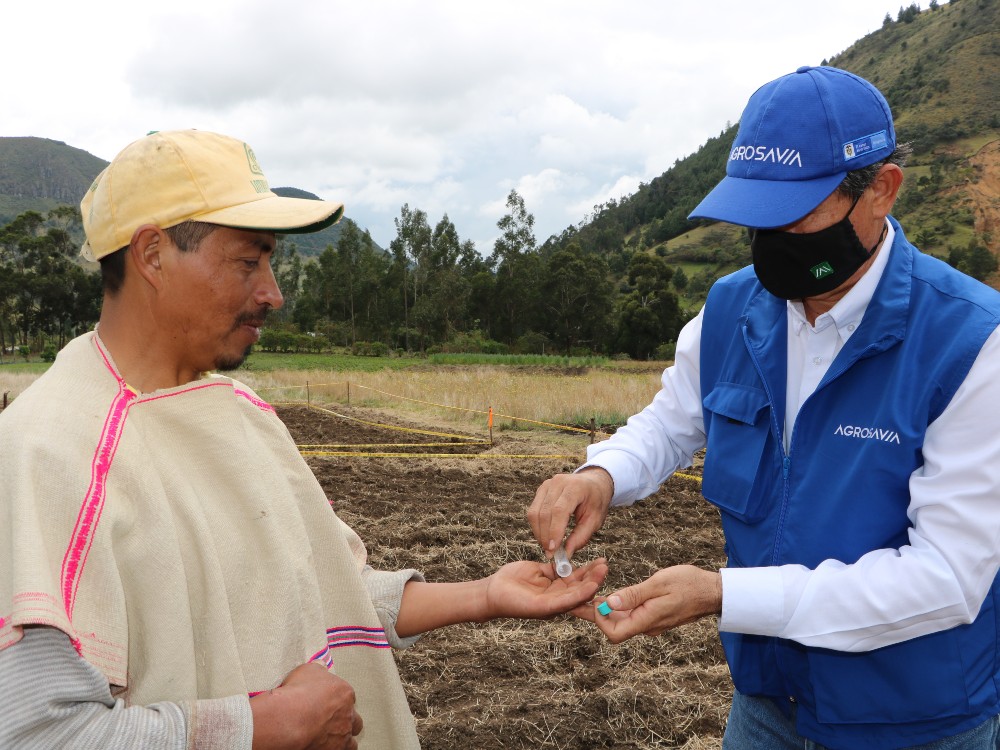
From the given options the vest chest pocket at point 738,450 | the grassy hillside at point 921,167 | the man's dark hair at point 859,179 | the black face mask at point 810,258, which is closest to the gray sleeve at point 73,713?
the vest chest pocket at point 738,450

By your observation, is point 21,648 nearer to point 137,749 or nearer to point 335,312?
point 137,749

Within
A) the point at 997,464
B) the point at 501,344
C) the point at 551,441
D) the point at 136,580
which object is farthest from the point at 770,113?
the point at 501,344

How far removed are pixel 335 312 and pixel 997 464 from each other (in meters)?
60.9

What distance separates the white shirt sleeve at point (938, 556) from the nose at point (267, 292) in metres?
1.36

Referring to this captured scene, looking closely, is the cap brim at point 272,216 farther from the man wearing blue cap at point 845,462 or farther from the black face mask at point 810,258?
the black face mask at point 810,258

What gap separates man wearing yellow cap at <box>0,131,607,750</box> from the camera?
1.19m

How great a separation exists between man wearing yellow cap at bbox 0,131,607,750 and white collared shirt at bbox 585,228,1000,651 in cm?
96

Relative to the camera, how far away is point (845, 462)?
163cm

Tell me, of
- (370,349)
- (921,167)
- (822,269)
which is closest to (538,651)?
(822,269)

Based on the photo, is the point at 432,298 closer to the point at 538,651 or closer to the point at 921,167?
the point at 921,167

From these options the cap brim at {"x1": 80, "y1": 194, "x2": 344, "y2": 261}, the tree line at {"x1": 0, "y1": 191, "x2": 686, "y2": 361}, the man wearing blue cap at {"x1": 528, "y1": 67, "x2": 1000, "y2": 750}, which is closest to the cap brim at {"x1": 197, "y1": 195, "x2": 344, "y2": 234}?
the cap brim at {"x1": 80, "y1": 194, "x2": 344, "y2": 261}

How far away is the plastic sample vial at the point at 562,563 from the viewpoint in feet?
7.14

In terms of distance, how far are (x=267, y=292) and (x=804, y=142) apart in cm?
127

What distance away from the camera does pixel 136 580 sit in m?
1.30
